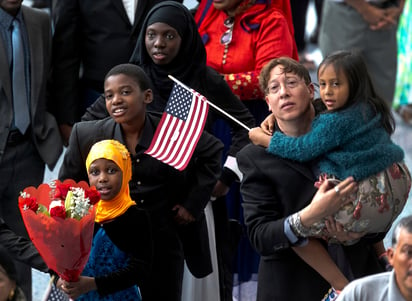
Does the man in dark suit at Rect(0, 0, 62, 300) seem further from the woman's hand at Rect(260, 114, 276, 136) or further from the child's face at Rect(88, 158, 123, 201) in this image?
the woman's hand at Rect(260, 114, 276, 136)

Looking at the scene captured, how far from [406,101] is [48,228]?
639 cm

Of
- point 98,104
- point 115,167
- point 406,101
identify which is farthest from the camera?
point 406,101

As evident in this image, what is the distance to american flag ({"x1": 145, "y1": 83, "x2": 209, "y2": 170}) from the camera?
5.49 m

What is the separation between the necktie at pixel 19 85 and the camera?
6590mm

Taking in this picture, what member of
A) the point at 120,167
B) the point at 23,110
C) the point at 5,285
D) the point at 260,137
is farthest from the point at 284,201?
the point at 23,110

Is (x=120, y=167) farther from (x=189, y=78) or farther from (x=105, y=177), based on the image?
(x=189, y=78)

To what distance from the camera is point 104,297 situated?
5.19 metres

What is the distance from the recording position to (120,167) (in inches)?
203

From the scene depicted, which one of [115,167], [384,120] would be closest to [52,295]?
[115,167]

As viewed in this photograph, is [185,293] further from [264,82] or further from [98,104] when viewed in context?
[264,82]

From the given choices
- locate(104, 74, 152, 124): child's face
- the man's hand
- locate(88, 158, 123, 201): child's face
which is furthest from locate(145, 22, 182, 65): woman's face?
locate(88, 158, 123, 201): child's face

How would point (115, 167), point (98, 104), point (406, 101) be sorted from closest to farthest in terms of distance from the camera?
point (115, 167)
point (98, 104)
point (406, 101)

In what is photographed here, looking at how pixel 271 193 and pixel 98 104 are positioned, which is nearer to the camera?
pixel 271 193

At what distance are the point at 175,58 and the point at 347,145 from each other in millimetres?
1658
